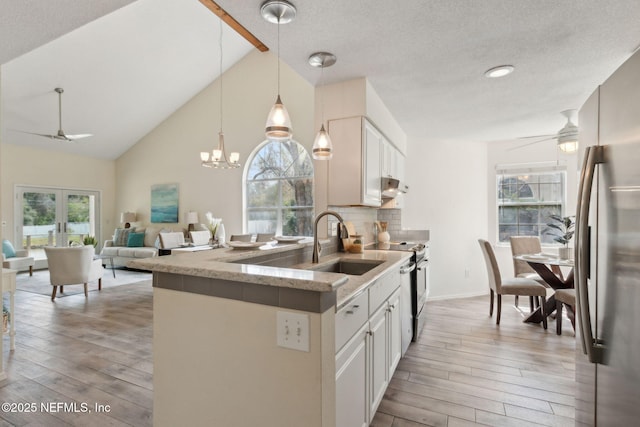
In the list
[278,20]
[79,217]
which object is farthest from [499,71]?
[79,217]

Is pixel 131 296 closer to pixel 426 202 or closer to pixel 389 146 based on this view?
pixel 389 146

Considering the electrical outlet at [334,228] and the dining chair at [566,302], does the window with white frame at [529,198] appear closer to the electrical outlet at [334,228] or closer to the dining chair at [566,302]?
the dining chair at [566,302]

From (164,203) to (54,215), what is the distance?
262 centimetres

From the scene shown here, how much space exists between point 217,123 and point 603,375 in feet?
A: 26.1

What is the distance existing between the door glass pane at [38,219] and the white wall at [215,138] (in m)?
1.71

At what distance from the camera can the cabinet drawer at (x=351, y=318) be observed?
135 cm

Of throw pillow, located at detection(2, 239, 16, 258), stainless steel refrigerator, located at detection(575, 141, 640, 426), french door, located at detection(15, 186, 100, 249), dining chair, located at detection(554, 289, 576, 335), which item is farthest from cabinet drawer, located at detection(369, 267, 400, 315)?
throw pillow, located at detection(2, 239, 16, 258)

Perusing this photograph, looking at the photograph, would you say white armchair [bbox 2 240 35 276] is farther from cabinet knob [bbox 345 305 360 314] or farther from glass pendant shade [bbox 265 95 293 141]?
cabinet knob [bbox 345 305 360 314]

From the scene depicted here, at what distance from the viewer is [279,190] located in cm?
698

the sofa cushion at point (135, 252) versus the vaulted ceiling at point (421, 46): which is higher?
the vaulted ceiling at point (421, 46)

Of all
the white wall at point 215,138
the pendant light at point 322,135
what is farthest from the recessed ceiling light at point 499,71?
the white wall at point 215,138

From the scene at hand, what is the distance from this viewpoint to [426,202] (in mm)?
5055

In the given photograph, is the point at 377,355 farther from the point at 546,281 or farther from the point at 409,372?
the point at 546,281

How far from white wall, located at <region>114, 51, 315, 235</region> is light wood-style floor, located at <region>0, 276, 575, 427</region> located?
3955 millimetres
